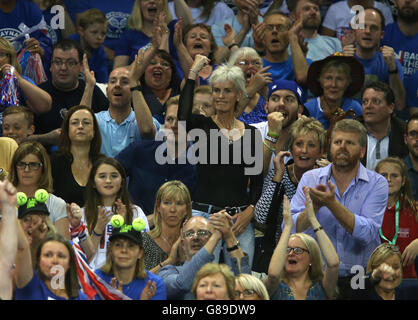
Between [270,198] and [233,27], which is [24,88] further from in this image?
[233,27]

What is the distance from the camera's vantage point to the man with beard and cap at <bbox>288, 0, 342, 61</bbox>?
10.2m

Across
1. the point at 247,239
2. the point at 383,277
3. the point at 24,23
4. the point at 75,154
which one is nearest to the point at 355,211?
the point at 383,277

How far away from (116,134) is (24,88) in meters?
0.84

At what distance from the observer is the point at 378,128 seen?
8555 millimetres

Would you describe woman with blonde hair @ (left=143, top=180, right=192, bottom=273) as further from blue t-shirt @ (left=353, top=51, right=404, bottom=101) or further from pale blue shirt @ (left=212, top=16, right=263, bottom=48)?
pale blue shirt @ (left=212, top=16, right=263, bottom=48)

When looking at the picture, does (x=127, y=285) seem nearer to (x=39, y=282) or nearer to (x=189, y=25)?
(x=39, y=282)

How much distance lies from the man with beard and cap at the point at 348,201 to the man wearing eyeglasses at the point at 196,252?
597mm

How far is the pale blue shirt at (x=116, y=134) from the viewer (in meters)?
8.51

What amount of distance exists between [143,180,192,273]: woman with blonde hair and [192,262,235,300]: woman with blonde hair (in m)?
1.02

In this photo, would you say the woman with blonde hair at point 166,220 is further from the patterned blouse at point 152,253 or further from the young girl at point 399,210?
the young girl at point 399,210

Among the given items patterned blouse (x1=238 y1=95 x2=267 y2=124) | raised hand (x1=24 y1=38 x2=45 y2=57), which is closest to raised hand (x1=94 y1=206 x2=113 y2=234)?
patterned blouse (x1=238 y1=95 x2=267 y2=124)

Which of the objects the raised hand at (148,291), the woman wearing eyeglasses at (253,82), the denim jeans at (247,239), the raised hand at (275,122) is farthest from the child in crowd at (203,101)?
the raised hand at (148,291)

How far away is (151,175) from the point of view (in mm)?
8078
